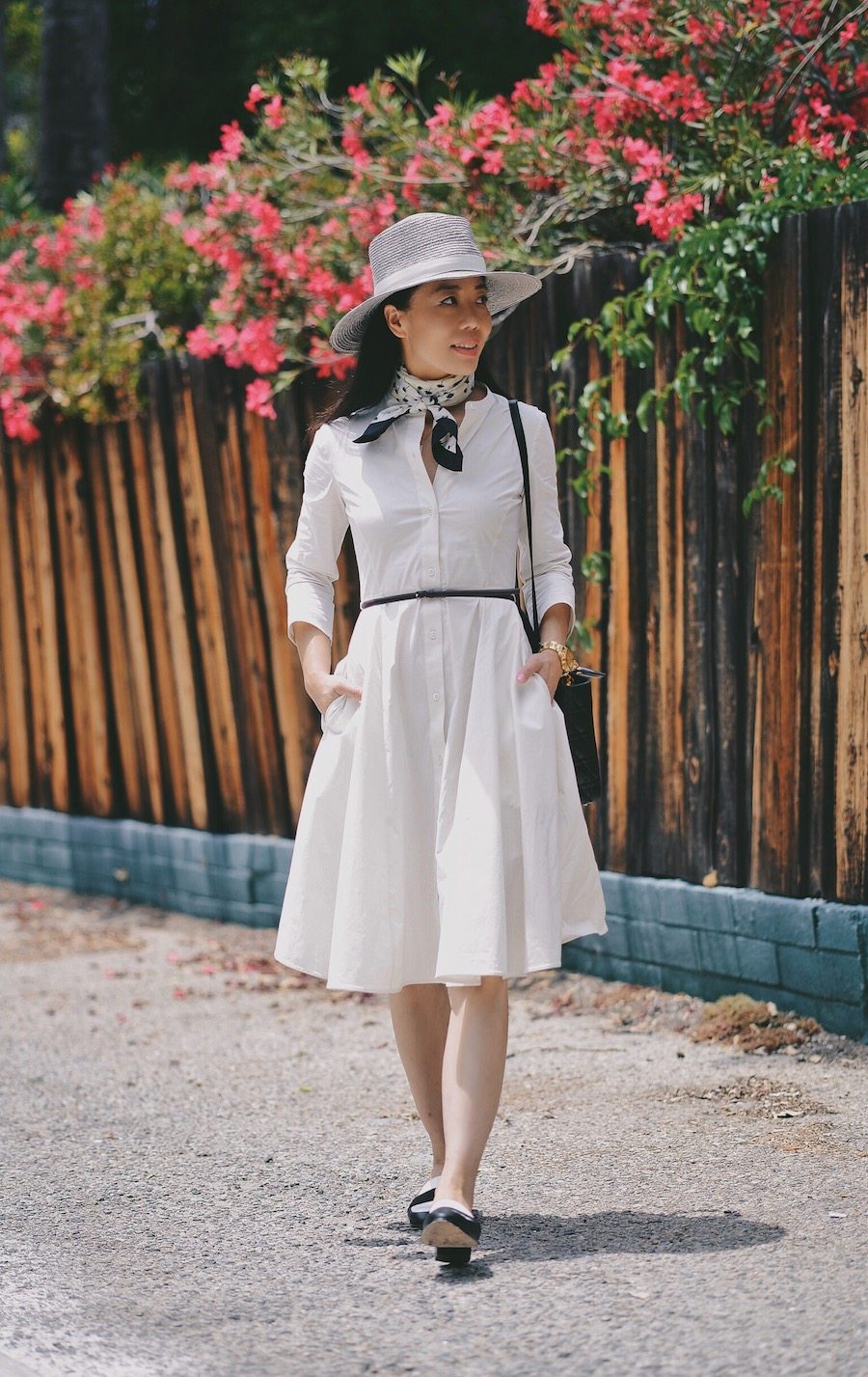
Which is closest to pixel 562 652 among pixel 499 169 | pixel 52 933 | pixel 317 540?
pixel 317 540

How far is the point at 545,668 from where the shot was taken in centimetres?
376

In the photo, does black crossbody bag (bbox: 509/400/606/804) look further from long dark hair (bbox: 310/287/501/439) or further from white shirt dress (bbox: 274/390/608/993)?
long dark hair (bbox: 310/287/501/439)

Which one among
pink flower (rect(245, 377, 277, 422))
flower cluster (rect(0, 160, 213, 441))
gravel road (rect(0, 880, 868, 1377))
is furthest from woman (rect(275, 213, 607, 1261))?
flower cluster (rect(0, 160, 213, 441))

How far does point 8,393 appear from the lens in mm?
8625

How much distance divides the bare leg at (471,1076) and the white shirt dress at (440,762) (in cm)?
9

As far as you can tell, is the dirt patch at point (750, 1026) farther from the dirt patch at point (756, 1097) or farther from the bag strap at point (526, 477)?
the bag strap at point (526, 477)

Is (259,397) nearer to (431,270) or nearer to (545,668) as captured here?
(431,270)

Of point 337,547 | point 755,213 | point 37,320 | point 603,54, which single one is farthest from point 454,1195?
point 37,320

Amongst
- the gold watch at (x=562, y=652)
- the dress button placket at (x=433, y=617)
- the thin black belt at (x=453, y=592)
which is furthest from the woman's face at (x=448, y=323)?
the gold watch at (x=562, y=652)

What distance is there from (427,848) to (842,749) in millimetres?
1825

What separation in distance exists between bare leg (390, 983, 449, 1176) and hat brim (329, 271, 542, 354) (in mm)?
1466

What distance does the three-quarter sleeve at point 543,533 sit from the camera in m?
3.89

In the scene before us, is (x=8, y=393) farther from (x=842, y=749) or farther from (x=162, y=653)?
(x=842, y=749)

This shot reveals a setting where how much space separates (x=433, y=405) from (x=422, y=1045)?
1387mm
